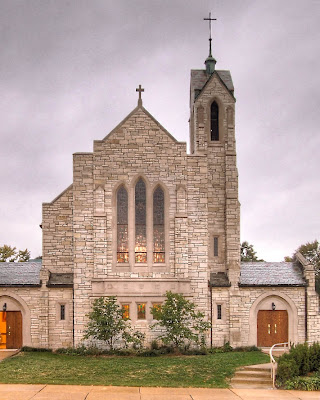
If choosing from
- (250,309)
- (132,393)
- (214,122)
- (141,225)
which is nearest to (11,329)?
(141,225)

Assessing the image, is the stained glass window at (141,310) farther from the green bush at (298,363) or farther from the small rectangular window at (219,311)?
the green bush at (298,363)

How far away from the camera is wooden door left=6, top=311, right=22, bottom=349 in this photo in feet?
86.8

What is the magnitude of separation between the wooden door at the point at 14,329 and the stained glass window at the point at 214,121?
15.1 metres

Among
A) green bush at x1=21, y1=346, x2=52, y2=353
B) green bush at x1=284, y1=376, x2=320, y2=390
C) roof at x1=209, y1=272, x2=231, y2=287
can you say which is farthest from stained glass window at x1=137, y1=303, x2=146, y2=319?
green bush at x1=284, y1=376, x2=320, y2=390

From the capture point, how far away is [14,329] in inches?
1047

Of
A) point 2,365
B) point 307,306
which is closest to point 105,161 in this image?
point 2,365

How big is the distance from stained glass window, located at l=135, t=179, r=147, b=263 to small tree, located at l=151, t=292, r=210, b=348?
2.82 meters

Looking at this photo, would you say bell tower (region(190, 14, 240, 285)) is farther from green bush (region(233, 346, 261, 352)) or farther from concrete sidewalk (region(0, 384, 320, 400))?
concrete sidewalk (region(0, 384, 320, 400))

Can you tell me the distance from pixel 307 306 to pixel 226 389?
12.0 metres

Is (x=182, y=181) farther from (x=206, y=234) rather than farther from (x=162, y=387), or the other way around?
(x=162, y=387)

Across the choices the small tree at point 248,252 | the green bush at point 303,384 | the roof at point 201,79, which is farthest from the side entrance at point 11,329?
the small tree at point 248,252

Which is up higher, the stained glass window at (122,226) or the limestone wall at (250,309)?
the stained glass window at (122,226)

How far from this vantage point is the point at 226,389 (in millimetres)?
16141

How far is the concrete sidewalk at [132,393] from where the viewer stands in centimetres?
1428
